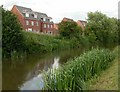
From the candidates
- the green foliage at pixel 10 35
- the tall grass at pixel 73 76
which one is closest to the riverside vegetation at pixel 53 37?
the green foliage at pixel 10 35

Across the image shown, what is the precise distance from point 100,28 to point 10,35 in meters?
37.4

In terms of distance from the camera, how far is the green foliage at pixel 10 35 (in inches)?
1227

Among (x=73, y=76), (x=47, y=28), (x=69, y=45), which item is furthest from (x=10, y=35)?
(x=47, y=28)

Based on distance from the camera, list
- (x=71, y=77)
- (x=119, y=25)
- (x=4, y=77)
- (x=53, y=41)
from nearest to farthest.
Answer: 1. (x=71, y=77)
2. (x=4, y=77)
3. (x=53, y=41)
4. (x=119, y=25)

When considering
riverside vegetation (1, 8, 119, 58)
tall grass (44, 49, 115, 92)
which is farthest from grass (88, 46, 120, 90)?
riverside vegetation (1, 8, 119, 58)

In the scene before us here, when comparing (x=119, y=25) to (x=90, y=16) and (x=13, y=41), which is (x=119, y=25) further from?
(x=13, y=41)

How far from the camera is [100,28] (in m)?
65.2

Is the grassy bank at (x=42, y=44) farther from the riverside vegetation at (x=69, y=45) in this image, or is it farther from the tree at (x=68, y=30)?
the tree at (x=68, y=30)

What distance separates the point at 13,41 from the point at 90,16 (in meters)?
39.3

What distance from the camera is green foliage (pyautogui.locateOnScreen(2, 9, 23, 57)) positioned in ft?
102

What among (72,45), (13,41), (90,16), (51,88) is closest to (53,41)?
(72,45)

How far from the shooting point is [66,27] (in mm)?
52281

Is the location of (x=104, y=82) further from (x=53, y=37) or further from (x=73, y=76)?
(x=53, y=37)

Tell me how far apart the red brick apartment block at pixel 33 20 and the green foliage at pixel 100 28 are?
10074mm
